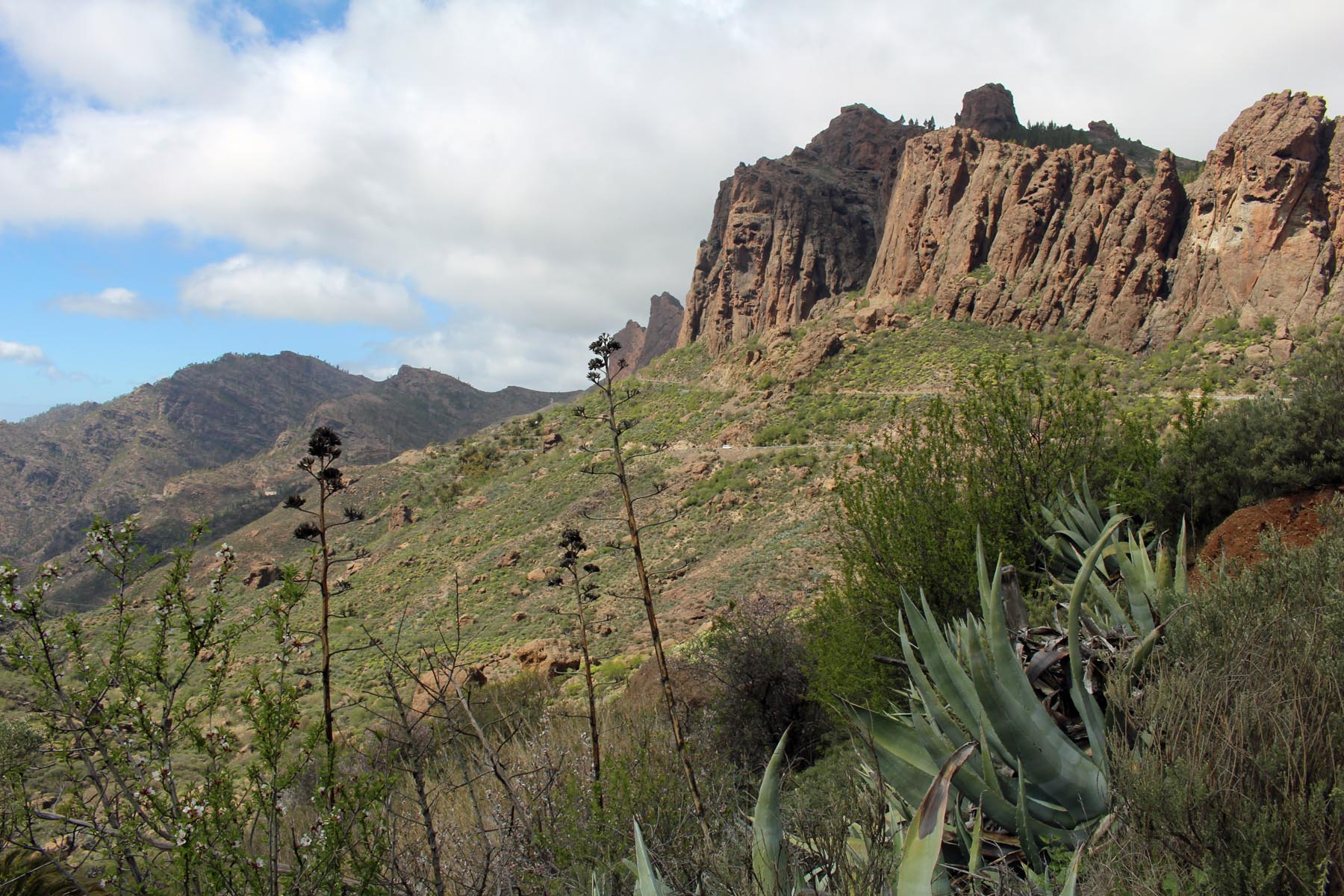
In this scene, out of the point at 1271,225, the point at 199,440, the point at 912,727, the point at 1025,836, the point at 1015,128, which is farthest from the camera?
the point at 199,440

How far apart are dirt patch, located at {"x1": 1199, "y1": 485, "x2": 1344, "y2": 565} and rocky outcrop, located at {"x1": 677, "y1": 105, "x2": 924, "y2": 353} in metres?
64.5

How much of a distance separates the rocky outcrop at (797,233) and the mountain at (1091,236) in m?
0.27

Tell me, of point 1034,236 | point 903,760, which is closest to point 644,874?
point 903,760

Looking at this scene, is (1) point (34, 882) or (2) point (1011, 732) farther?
(1) point (34, 882)

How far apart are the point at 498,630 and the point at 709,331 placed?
59029mm

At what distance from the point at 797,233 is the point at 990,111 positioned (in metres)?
24.1

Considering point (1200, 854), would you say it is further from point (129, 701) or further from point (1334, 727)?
point (129, 701)

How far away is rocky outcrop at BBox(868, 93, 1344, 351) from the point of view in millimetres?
A: 30172

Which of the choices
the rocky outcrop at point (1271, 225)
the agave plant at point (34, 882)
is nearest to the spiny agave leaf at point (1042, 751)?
the agave plant at point (34, 882)

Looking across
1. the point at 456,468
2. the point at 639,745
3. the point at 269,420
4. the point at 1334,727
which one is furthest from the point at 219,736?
the point at 269,420

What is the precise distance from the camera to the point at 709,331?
78.4 m

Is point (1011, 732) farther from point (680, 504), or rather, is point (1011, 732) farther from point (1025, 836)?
point (680, 504)

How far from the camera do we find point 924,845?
1.68 metres

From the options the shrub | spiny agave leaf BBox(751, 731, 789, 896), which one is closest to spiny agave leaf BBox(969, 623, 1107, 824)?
spiny agave leaf BBox(751, 731, 789, 896)
